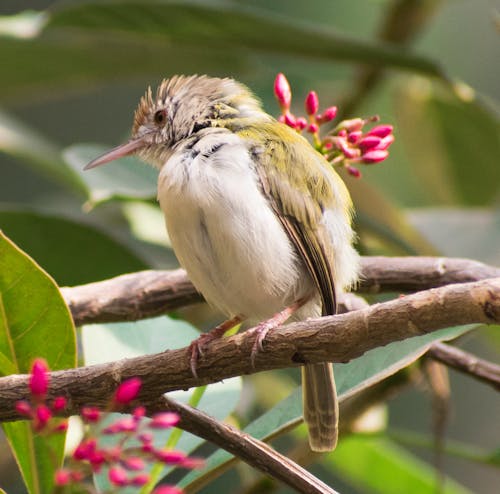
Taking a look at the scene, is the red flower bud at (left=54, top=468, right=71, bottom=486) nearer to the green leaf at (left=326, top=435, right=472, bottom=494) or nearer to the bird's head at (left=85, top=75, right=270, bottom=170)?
the bird's head at (left=85, top=75, right=270, bottom=170)

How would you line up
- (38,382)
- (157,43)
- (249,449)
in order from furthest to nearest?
(157,43), (249,449), (38,382)

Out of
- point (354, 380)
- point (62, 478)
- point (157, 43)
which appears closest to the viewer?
point (62, 478)

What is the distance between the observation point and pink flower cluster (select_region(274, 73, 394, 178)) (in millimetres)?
2707

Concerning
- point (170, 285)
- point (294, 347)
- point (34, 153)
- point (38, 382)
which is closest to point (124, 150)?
point (170, 285)

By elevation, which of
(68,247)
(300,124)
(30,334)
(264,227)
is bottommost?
(68,247)

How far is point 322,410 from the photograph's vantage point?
283cm

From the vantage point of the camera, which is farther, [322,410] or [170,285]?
[170,285]

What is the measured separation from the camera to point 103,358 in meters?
2.81

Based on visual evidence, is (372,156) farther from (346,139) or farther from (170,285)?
(170,285)

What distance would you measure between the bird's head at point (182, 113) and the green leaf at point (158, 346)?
60cm

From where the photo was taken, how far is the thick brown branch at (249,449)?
201 cm

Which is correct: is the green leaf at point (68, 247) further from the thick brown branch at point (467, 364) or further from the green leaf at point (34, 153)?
the thick brown branch at point (467, 364)

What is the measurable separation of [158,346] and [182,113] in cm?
83

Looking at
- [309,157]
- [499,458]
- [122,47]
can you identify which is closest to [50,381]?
[309,157]
